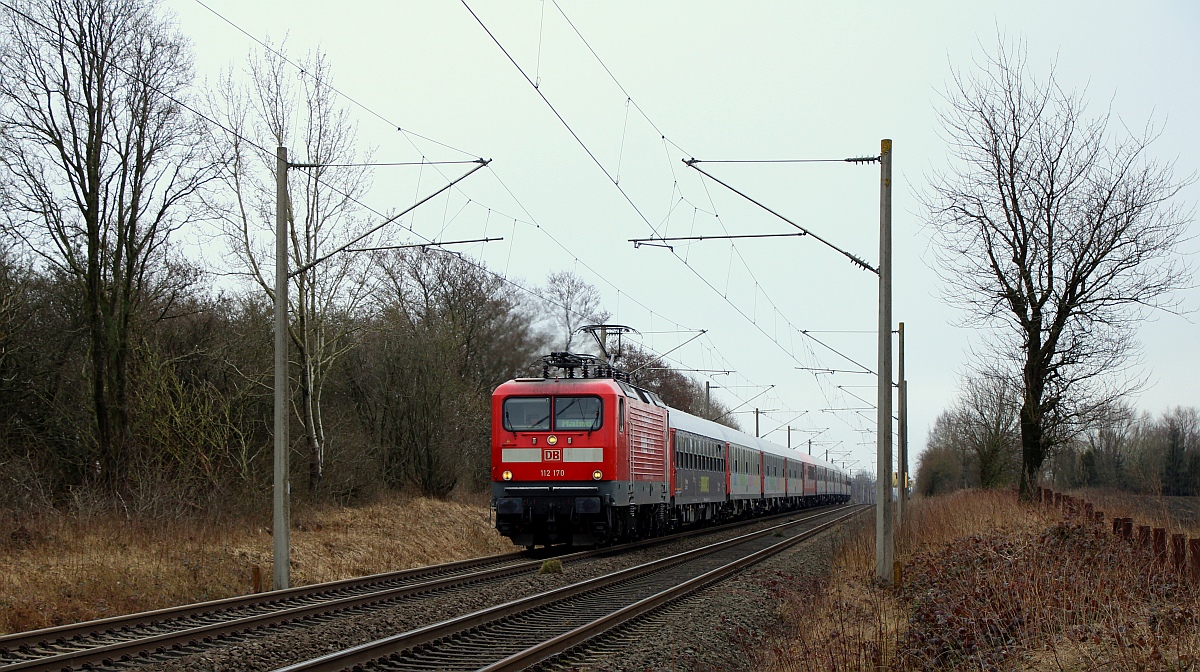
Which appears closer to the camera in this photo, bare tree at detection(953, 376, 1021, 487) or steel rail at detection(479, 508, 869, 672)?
steel rail at detection(479, 508, 869, 672)

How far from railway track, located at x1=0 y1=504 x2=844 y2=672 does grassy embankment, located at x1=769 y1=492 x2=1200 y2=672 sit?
5.11 m

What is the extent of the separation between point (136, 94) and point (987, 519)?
17682 millimetres

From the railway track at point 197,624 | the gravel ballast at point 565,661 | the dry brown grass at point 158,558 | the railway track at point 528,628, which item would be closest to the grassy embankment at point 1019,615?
the gravel ballast at point 565,661

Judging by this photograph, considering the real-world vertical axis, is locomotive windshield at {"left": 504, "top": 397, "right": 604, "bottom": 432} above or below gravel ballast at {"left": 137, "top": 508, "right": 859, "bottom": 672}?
above

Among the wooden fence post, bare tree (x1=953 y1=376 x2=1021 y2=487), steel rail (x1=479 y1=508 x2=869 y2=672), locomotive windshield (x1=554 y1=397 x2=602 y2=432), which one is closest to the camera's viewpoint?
the wooden fence post

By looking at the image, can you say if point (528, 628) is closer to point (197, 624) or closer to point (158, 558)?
point (197, 624)

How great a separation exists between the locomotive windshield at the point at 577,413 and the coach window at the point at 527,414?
0.21m

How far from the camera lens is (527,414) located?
804 inches

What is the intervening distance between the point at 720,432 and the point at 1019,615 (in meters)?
25.7

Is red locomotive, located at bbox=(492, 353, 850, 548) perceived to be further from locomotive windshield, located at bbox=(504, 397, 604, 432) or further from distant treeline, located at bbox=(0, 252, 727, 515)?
distant treeline, located at bbox=(0, 252, 727, 515)

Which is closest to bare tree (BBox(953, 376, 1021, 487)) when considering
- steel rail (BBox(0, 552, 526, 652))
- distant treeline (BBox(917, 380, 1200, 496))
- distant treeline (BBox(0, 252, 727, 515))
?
distant treeline (BBox(917, 380, 1200, 496))

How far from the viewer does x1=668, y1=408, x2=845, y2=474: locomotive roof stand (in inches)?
1095

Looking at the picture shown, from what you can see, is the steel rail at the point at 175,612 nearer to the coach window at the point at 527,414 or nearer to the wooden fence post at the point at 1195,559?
the coach window at the point at 527,414

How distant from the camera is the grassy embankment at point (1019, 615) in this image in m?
7.16
